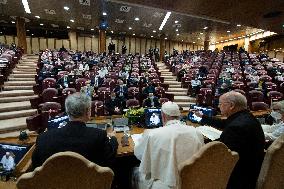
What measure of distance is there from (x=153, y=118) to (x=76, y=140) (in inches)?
68.8

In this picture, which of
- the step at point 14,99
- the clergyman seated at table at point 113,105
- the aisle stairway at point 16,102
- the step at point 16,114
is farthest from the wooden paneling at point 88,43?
the clergyman seated at table at point 113,105

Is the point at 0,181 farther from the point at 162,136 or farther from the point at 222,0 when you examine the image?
the point at 222,0

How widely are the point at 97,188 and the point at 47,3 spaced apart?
1306 cm

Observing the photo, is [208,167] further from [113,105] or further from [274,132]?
[113,105]

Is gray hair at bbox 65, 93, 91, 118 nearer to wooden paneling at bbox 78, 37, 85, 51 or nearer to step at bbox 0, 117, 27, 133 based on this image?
step at bbox 0, 117, 27, 133

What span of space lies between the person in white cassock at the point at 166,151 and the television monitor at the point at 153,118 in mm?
1191

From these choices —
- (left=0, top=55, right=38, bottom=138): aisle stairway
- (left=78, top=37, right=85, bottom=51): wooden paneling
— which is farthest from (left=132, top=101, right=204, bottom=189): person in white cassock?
(left=78, top=37, right=85, bottom=51): wooden paneling

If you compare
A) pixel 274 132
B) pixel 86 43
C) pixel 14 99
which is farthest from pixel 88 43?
pixel 274 132

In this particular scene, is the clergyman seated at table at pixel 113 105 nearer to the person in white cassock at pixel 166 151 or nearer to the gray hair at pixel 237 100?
the gray hair at pixel 237 100

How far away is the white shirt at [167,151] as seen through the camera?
2.19 metres

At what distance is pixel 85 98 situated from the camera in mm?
2119

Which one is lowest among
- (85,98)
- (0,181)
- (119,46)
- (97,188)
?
(0,181)

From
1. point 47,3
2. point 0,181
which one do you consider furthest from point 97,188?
point 47,3

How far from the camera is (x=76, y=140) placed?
6.36 feet
